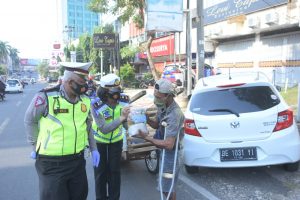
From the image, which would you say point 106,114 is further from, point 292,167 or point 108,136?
point 292,167

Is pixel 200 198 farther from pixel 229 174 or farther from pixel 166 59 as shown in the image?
pixel 166 59

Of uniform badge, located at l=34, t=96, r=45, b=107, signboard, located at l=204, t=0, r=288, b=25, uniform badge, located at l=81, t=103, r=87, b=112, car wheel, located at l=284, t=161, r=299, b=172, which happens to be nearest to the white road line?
car wheel, located at l=284, t=161, r=299, b=172

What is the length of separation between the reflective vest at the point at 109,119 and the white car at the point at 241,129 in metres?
1.65

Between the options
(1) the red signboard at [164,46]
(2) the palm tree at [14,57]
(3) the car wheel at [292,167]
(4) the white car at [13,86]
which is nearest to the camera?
(3) the car wheel at [292,167]

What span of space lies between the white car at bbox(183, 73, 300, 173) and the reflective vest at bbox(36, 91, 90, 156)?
269 cm

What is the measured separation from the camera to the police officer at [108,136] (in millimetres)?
4227

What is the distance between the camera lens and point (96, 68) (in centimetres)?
4925

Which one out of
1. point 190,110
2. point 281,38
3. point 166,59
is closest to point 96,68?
point 166,59

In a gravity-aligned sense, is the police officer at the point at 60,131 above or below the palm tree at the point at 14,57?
below

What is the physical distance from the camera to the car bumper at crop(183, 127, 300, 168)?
17.9ft

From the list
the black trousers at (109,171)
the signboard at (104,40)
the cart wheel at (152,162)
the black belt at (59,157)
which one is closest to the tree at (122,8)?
the cart wheel at (152,162)

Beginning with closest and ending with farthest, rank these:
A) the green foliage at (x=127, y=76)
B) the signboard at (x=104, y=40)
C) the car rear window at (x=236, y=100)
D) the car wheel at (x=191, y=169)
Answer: the car rear window at (x=236, y=100), the car wheel at (x=191, y=169), the green foliage at (x=127, y=76), the signboard at (x=104, y=40)

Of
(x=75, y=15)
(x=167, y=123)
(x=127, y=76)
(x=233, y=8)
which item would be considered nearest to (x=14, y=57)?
(x=75, y=15)

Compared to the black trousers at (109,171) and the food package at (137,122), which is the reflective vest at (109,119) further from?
the food package at (137,122)
